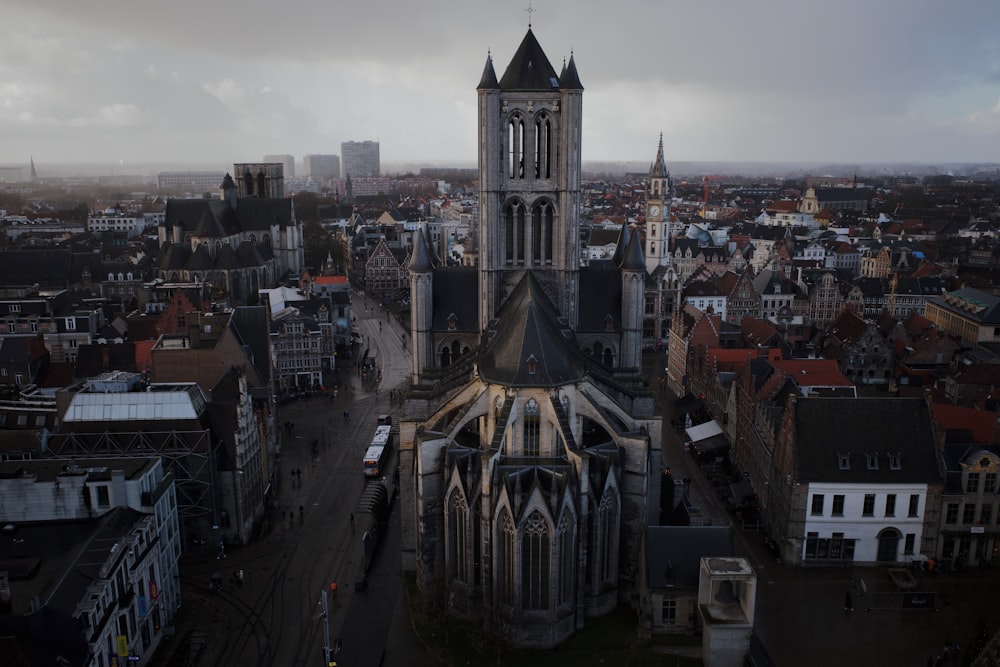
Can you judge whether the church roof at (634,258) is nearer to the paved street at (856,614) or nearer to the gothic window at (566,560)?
the paved street at (856,614)

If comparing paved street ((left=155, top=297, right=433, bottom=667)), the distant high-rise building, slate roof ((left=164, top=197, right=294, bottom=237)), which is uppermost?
the distant high-rise building

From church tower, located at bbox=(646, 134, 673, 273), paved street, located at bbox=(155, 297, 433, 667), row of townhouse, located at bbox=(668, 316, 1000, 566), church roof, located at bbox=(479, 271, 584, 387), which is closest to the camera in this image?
paved street, located at bbox=(155, 297, 433, 667)

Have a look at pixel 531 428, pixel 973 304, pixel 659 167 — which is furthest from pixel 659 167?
pixel 531 428

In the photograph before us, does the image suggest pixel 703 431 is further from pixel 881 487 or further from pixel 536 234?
pixel 536 234

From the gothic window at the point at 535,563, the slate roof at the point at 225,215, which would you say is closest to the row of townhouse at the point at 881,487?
the gothic window at the point at 535,563

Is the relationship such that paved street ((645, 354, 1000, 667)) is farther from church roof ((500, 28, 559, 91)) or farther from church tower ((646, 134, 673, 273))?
church tower ((646, 134, 673, 273))

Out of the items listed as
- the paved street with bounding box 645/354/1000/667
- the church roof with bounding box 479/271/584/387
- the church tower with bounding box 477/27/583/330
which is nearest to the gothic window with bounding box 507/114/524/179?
the church tower with bounding box 477/27/583/330
